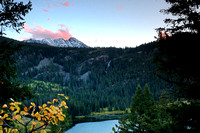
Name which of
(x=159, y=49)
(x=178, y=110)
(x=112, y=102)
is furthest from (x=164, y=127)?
(x=112, y=102)

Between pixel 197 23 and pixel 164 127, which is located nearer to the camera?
pixel 164 127

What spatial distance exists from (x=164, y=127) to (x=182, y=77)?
269 cm

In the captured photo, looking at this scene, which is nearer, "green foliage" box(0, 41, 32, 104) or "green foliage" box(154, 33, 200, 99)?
"green foliage" box(154, 33, 200, 99)

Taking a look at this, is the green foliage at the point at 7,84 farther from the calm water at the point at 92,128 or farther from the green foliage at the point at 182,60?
the calm water at the point at 92,128

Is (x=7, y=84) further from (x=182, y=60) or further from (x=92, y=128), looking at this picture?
(x=92, y=128)

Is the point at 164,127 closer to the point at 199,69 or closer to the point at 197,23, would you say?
the point at 199,69

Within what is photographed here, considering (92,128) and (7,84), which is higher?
(7,84)

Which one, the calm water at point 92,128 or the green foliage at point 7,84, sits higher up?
the green foliage at point 7,84

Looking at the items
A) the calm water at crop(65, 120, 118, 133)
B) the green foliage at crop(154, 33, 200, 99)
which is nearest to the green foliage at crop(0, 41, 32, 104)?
the green foliage at crop(154, 33, 200, 99)

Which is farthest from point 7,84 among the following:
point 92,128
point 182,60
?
point 92,128

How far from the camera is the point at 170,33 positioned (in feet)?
29.2

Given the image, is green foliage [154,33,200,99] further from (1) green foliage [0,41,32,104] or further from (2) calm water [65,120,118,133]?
(2) calm water [65,120,118,133]

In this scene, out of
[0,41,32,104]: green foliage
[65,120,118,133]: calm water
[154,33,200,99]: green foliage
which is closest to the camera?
[154,33,200,99]: green foliage

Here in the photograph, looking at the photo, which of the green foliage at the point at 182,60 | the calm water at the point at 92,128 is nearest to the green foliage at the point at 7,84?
the green foliage at the point at 182,60
